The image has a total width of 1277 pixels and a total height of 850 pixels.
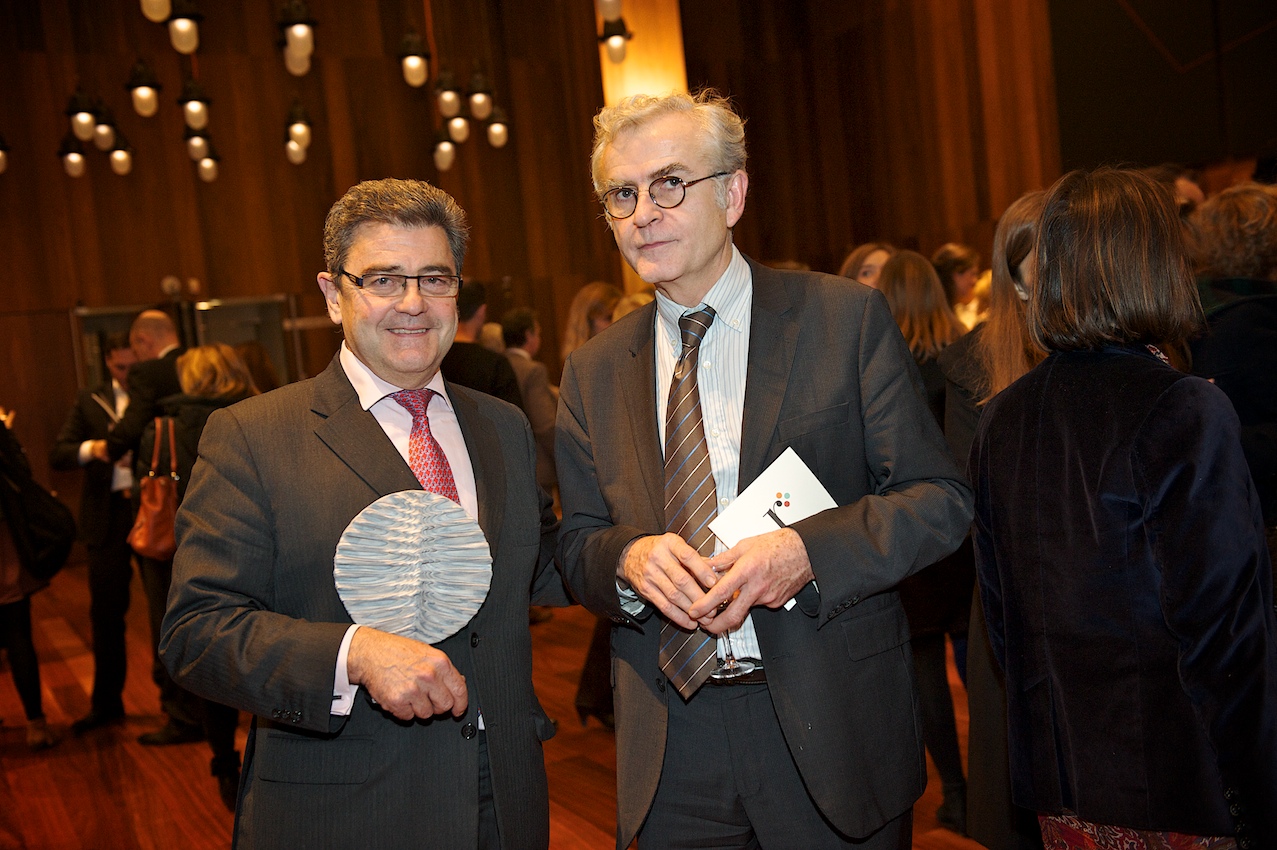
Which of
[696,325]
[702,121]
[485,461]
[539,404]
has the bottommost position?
[539,404]

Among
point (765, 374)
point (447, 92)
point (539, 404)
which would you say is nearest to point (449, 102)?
point (447, 92)

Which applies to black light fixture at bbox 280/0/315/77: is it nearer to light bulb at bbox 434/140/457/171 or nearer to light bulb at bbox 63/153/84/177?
light bulb at bbox 434/140/457/171

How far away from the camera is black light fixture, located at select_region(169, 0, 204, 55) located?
22.9ft

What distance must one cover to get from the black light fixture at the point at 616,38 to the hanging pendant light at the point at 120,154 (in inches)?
205

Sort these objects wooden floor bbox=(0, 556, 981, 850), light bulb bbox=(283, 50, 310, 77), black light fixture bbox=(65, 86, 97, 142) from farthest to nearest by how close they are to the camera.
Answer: black light fixture bbox=(65, 86, 97, 142) < light bulb bbox=(283, 50, 310, 77) < wooden floor bbox=(0, 556, 981, 850)

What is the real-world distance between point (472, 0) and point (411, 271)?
39.6 ft

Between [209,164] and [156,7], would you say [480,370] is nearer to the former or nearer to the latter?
[156,7]

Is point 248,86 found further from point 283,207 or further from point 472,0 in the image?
point 472,0

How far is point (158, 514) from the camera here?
439 cm

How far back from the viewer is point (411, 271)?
1832mm

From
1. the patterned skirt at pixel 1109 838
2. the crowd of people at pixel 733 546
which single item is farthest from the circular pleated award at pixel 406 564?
the patterned skirt at pixel 1109 838

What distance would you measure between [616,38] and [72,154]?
19.3ft

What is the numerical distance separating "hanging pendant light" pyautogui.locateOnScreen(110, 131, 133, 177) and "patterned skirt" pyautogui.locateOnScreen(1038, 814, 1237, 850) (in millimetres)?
10140

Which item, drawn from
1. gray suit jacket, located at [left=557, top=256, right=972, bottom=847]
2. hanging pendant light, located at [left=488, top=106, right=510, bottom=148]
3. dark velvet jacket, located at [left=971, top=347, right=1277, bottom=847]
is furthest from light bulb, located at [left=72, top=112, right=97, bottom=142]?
dark velvet jacket, located at [left=971, top=347, right=1277, bottom=847]
